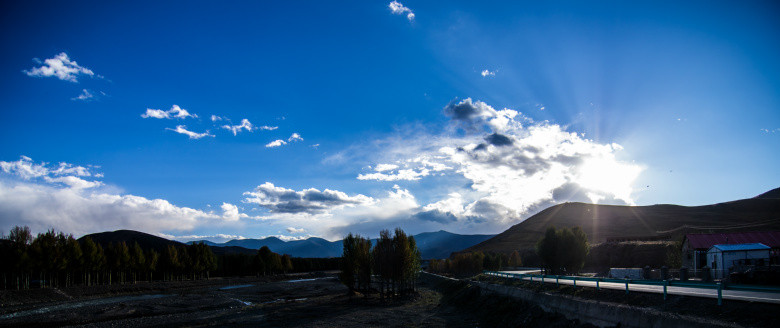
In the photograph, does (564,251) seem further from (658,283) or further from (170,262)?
(170,262)

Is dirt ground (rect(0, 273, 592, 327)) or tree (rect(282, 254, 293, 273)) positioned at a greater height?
dirt ground (rect(0, 273, 592, 327))

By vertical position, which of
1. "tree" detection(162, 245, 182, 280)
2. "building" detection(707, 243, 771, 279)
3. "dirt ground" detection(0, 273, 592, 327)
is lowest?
"tree" detection(162, 245, 182, 280)

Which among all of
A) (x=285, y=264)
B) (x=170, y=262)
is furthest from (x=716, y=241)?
(x=285, y=264)

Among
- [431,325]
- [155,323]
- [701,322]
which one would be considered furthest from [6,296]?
[701,322]

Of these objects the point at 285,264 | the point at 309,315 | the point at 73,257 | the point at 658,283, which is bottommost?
the point at 285,264

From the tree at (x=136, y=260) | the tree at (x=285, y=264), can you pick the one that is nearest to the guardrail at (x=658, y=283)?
the tree at (x=136, y=260)

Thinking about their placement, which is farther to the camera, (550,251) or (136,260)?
(136,260)

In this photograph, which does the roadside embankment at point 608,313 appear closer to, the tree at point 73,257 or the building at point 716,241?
the building at point 716,241

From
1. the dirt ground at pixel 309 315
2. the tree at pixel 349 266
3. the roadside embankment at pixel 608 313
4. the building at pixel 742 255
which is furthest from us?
the tree at pixel 349 266

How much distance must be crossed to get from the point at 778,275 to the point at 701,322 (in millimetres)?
20144

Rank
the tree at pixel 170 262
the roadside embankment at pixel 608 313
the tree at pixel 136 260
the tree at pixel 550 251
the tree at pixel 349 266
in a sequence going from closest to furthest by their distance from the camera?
the roadside embankment at pixel 608 313
the tree at pixel 349 266
the tree at pixel 550 251
the tree at pixel 136 260
the tree at pixel 170 262

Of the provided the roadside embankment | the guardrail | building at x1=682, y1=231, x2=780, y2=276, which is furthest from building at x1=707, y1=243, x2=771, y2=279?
the roadside embankment

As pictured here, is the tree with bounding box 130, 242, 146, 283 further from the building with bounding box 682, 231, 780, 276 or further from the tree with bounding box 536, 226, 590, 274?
the building with bounding box 682, 231, 780, 276

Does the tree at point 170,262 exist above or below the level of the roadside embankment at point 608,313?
below
